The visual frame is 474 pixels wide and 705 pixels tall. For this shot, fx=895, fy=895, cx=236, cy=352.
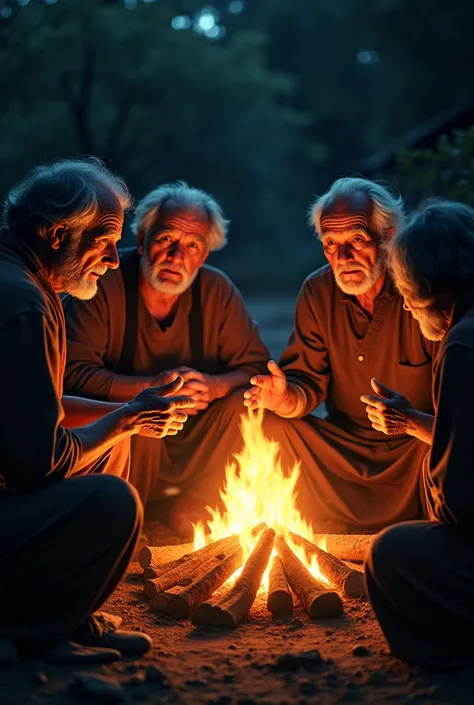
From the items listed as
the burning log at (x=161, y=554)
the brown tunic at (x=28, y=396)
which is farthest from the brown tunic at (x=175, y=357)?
the brown tunic at (x=28, y=396)

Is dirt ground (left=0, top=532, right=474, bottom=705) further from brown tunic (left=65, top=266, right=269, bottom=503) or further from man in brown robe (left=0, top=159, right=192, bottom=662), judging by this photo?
brown tunic (left=65, top=266, right=269, bottom=503)

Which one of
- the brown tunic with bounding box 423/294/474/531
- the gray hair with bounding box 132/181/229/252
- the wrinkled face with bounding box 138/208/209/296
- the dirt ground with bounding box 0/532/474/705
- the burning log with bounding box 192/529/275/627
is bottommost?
the dirt ground with bounding box 0/532/474/705

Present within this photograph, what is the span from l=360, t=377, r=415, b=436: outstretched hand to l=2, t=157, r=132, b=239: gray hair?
1457mm

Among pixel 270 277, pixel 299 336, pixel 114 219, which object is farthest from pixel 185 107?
pixel 114 219

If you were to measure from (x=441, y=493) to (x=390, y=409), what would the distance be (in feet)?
2.74

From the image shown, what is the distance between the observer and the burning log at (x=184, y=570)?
4.30 m

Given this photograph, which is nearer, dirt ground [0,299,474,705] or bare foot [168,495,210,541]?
dirt ground [0,299,474,705]

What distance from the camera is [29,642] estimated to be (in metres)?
3.35

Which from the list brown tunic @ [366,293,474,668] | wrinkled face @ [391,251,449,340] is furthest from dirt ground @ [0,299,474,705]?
wrinkled face @ [391,251,449,340]

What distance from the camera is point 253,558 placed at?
4402 millimetres

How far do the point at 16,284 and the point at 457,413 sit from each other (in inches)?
67.2

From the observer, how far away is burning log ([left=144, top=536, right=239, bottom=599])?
4297 mm

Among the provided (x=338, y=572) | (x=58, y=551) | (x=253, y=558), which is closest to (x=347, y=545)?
(x=338, y=572)

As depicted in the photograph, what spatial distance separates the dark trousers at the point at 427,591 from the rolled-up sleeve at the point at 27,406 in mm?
1296
